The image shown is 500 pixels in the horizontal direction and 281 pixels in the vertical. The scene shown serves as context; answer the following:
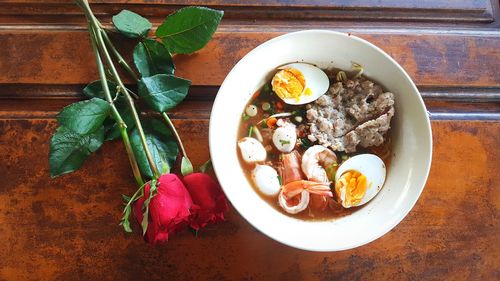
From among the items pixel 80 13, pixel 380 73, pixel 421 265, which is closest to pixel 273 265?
pixel 421 265

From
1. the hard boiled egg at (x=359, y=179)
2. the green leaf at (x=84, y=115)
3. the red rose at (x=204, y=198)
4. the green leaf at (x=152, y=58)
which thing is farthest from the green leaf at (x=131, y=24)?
the hard boiled egg at (x=359, y=179)

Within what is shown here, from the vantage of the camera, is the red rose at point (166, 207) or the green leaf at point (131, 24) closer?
the red rose at point (166, 207)

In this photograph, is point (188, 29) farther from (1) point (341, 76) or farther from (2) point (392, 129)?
(2) point (392, 129)

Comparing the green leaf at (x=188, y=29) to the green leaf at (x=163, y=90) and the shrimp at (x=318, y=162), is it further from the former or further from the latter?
the shrimp at (x=318, y=162)

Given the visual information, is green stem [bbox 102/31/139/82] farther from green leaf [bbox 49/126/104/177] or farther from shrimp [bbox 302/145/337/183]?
shrimp [bbox 302/145/337/183]

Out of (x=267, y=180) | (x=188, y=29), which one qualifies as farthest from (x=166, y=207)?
(x=188, y=29)

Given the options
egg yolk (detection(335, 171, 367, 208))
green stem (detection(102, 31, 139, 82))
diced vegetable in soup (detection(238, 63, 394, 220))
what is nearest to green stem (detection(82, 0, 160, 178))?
green stem (detection(102, 31, 139, 82))

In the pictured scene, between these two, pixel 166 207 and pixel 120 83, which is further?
pixel 120 83
